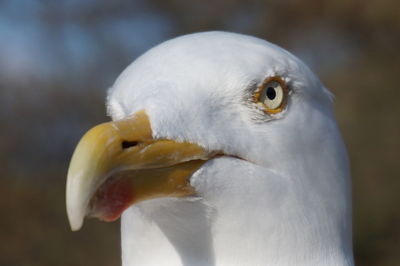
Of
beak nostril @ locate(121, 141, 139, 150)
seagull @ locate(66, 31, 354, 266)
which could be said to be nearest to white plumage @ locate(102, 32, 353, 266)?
seagull @ locate(66, 31, 354, 266)

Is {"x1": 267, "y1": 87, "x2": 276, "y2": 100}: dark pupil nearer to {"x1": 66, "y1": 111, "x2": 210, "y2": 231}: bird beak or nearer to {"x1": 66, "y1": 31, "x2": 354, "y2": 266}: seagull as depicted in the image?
{"x1": 66, "y1": 31, "x2": 354, "y2": 266}: seagull

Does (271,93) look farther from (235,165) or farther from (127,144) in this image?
(127,144)

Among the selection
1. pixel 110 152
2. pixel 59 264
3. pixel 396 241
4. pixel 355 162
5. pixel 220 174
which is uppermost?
pixel 110 152

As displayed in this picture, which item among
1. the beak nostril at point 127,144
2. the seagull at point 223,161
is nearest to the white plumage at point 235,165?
the seagull at point 223,161

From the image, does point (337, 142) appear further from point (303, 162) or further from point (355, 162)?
point (355, 162)

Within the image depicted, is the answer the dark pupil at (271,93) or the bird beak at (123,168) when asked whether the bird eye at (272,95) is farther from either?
the bird beak at (123,168)

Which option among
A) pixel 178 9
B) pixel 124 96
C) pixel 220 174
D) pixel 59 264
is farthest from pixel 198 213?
pixel 178 9

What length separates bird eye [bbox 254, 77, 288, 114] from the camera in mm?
1979

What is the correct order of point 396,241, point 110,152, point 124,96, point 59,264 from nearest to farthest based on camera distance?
point 110,152 → point 124,96 → point 396,241 → point 59,264

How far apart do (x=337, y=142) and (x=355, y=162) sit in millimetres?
6551

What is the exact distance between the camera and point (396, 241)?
8.22 m

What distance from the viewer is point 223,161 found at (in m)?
1.87

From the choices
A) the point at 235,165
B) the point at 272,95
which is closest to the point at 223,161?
the point at 235,165

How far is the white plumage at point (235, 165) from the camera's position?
1.86m
